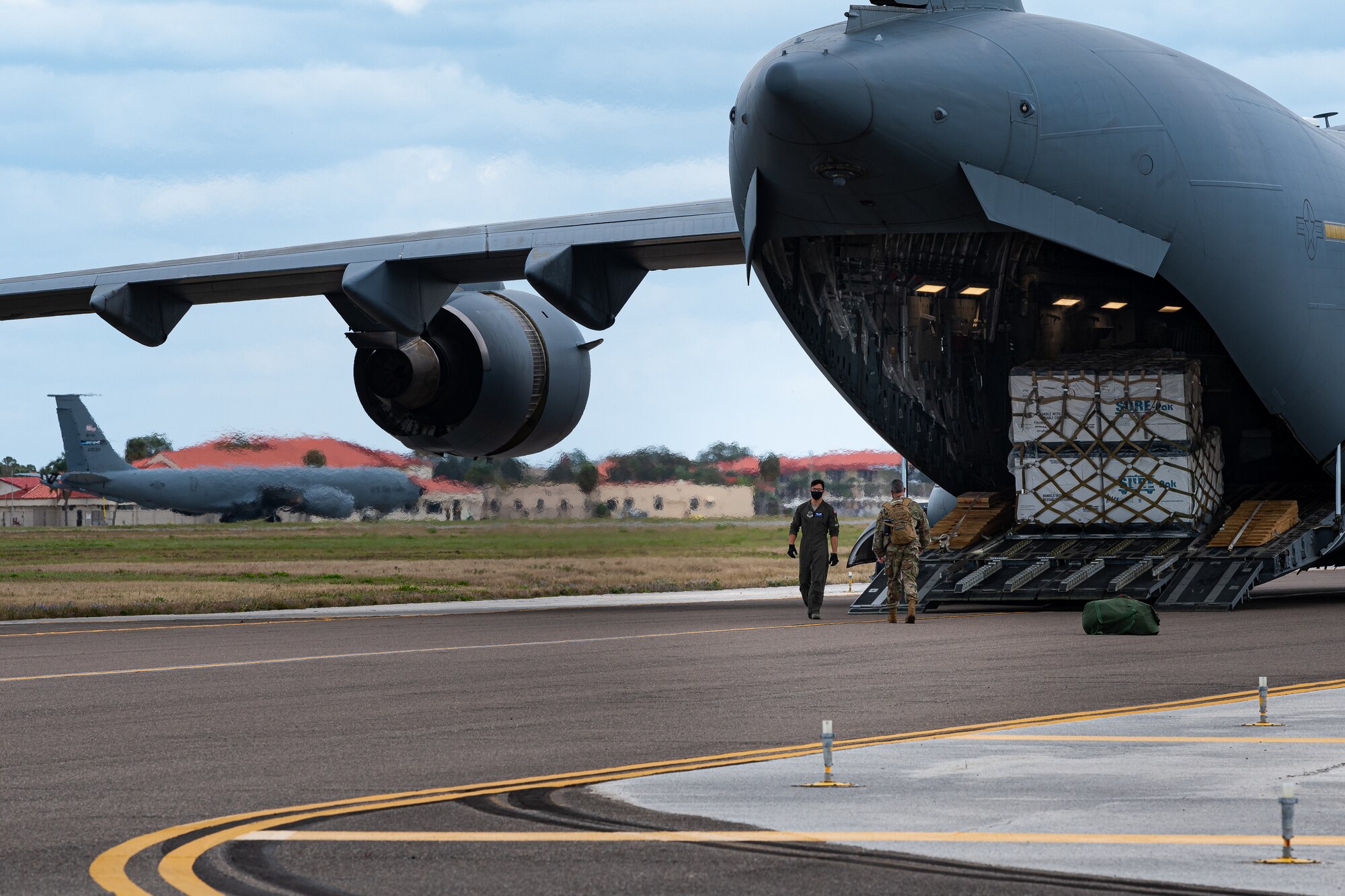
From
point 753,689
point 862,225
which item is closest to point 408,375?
point 862,225

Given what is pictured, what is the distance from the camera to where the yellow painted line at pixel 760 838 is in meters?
5.58

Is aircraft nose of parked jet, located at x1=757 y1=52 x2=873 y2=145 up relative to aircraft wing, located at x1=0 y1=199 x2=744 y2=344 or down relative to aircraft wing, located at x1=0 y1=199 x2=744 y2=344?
up

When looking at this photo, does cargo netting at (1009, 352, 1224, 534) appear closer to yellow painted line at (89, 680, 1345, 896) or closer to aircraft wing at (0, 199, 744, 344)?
aircraft wing at (0, 199, 744, 344)

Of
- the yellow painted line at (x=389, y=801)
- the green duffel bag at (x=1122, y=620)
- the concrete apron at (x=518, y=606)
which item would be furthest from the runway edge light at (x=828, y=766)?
the concrete apron at (x=518, y=606)

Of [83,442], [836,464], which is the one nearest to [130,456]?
[83,442]

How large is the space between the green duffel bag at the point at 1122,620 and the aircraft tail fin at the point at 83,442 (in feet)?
216

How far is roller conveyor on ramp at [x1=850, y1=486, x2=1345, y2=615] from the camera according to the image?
66.4 ft

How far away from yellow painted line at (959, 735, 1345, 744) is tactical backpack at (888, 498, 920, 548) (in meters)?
10.5

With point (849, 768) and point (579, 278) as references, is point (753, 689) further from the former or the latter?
point (579, 278)

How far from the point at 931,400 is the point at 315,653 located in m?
11.5

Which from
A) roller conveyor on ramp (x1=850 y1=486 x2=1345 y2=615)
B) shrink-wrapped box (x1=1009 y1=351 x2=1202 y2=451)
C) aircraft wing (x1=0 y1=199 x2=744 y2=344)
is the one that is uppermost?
aircraft wing (x1=0 y1=199 x2=744 y2=344)

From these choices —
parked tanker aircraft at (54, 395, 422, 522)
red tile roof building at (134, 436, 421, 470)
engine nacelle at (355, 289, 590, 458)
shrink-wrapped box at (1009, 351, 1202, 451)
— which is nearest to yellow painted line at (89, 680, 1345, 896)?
shrink-wrapped box at (1009, 351, 1202, 451)

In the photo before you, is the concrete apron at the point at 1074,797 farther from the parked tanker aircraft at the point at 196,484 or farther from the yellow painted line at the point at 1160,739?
the parked tanker aircraft at the point at 196,484

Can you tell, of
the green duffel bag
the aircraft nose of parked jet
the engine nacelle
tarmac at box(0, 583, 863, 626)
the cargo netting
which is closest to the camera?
the green duffel bag
